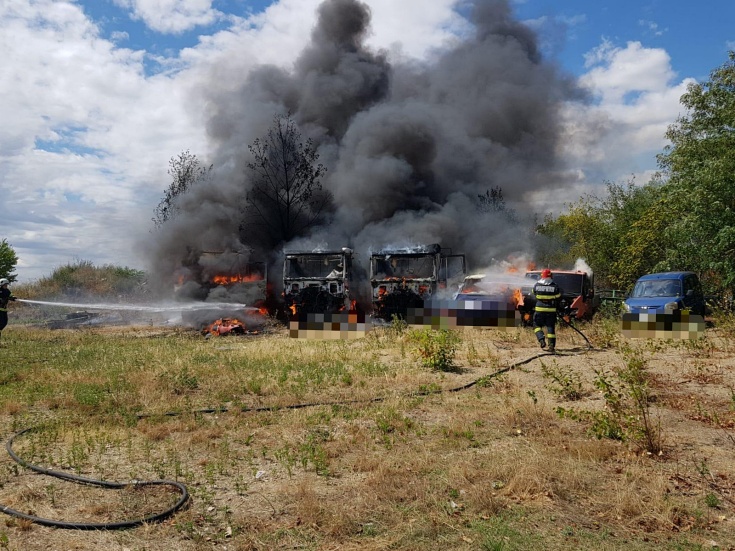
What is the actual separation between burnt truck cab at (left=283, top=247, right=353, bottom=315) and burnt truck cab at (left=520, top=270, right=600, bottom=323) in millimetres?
4858

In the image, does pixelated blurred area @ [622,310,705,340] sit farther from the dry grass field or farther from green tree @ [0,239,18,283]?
green tree @ [0,239,18,283]

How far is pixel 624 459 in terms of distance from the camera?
465 cm

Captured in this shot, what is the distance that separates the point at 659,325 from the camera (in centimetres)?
1207

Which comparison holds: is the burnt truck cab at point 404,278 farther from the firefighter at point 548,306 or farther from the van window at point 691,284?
the van window at point 691,284

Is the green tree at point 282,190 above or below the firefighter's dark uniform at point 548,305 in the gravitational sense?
above

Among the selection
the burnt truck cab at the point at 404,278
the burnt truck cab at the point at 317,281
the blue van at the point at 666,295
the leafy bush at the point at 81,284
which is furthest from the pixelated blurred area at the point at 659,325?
the leafy bush at the point at 81,284

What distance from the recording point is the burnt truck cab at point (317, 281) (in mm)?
15625

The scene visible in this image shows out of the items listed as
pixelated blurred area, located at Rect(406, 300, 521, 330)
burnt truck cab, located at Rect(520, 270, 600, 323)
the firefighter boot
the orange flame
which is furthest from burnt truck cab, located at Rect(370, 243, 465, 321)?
→ the firefighter boot

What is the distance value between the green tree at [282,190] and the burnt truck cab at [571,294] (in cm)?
1200

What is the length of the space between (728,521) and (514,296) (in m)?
10.6

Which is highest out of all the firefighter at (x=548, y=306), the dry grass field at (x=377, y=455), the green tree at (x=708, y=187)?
the green tree at (x=708, y=187)

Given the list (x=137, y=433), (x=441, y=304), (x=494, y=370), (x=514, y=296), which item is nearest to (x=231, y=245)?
(x=441, y=304)

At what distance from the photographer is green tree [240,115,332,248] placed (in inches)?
928

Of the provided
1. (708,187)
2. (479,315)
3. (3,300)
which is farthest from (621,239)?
(3,300)
